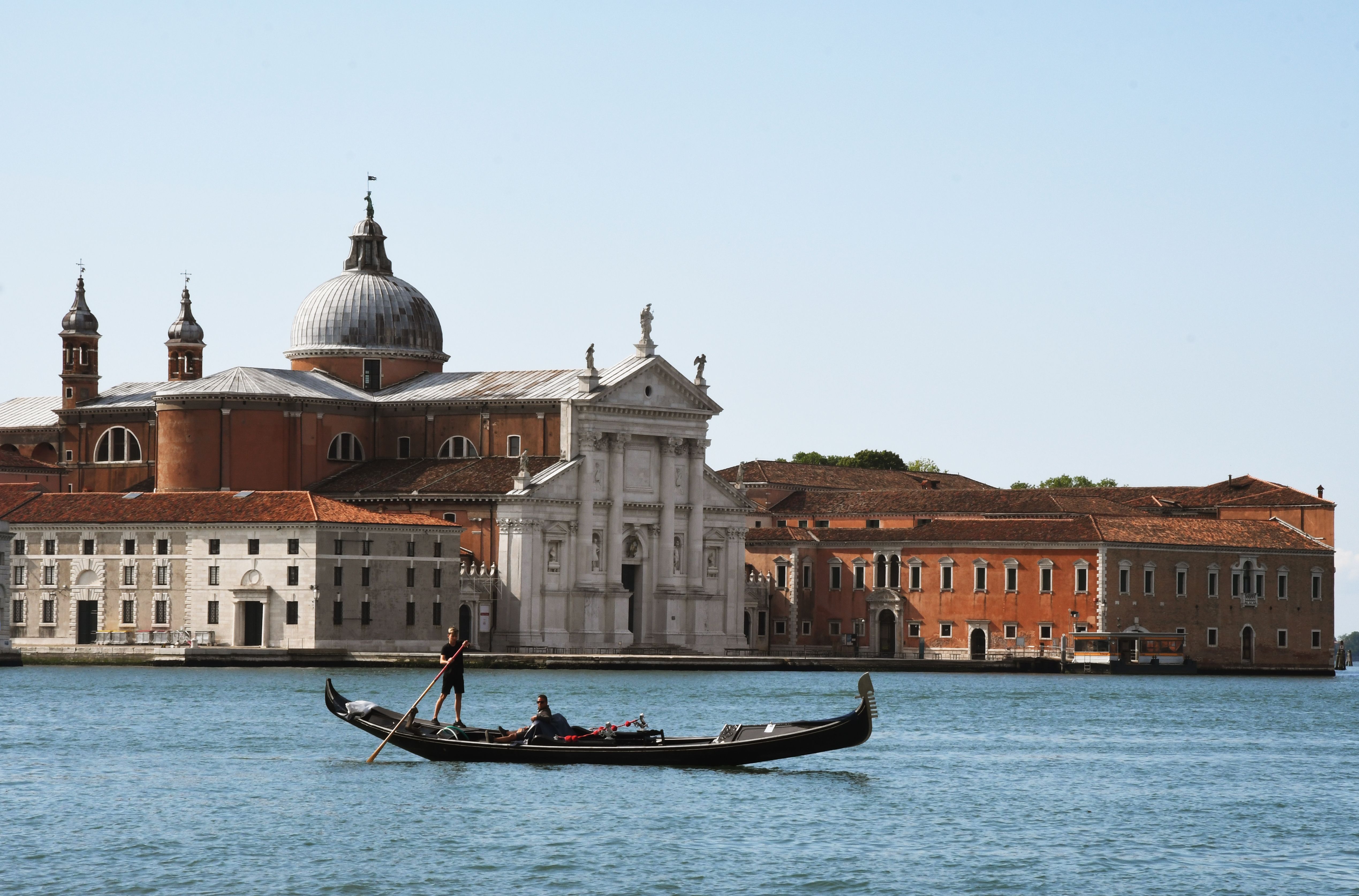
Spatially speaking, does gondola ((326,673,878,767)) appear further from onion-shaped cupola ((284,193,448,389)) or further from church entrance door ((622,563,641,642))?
onion-shaped cupola ((284,193,448,389))

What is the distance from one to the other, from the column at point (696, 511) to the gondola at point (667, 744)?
139 ft

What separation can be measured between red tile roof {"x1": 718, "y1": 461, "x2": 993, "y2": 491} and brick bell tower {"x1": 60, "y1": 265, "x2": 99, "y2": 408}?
943 inches

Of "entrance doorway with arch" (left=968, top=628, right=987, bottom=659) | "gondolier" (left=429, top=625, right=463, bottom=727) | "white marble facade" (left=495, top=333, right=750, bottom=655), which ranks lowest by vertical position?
"entrance doorway with arch" (left=968, top=628, right=987, bottom=659)

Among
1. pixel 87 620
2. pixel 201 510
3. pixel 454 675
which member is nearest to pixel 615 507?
pixel 201 510

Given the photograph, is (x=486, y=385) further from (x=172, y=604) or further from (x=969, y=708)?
(x=969, y=708)

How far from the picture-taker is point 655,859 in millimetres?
26016

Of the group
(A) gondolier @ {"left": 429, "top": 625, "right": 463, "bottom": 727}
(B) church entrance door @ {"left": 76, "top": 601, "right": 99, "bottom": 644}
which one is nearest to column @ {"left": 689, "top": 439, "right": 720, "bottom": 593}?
(B) church entrance door @ {"left": 76, "top": 601, "right": 99, "bottom": 644}

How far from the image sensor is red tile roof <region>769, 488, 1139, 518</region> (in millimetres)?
82312

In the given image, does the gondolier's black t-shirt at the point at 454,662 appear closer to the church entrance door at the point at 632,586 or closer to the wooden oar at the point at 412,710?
the wooden oar at the point at 412,710

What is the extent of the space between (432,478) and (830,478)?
2593cm

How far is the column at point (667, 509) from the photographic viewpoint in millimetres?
74312

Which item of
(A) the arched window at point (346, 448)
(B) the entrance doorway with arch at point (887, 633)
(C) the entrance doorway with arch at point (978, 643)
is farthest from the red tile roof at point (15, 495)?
(C) the entrance doorway with arch at point (978, 643)

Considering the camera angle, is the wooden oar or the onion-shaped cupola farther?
the onion-shaped cupola

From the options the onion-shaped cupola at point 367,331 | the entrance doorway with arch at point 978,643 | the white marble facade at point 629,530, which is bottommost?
the entrance doorway with arch at point 978,643
